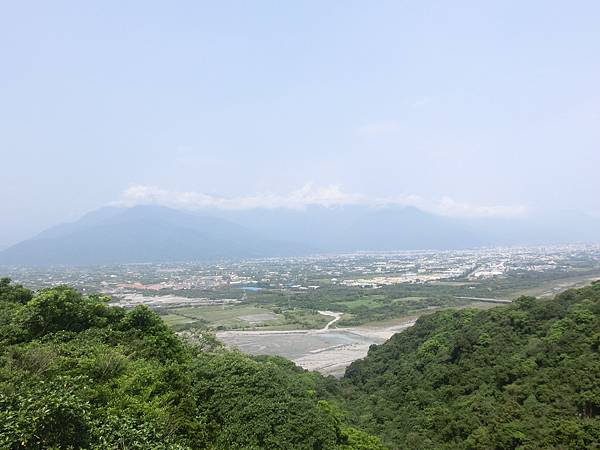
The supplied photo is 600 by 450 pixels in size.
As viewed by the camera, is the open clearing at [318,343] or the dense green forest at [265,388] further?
the open clearing at [318,343]

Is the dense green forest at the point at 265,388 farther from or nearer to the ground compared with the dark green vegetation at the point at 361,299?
farther from the ground

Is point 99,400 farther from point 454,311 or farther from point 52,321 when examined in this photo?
point 454,311

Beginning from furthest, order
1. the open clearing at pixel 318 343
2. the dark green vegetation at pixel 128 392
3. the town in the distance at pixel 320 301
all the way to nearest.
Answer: the town in the distance at pixel 320 301
the open clearing at pixel 318 343
the dark green vegetation at pixel 128 392

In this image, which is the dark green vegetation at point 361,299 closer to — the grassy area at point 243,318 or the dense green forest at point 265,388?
the grassy area at point 243,318

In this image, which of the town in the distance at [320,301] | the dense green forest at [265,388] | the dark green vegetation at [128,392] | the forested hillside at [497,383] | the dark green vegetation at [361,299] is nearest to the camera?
the dark green vegetation at [128,392]

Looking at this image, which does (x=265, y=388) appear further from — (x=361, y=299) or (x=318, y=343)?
(x=361, y=299)

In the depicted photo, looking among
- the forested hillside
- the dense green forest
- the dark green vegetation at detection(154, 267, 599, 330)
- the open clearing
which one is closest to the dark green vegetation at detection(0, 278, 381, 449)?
the dense green forest

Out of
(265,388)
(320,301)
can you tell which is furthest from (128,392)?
(320,301)

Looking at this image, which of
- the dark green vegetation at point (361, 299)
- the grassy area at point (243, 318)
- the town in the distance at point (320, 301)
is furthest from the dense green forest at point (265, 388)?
the dark green vegetation at point (361, 299)
